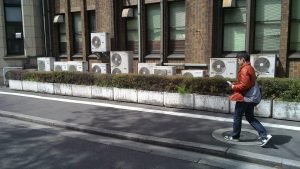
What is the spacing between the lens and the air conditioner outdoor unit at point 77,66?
1465 centimetres

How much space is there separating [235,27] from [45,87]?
8081 millimetres

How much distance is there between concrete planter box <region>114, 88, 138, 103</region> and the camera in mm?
10219

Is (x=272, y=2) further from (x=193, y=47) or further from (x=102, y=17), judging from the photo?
(x=102, y=17)

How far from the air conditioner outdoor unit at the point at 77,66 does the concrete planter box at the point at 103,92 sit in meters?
3.83

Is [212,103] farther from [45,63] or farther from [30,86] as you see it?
[45,63]

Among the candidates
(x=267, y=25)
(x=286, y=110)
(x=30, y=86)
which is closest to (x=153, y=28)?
(x=267, y=25)

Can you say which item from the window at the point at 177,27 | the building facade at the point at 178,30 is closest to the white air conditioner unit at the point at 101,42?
the building facade at the point at 178,30

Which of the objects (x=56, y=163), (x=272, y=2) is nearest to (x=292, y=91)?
(x=272, y=2)

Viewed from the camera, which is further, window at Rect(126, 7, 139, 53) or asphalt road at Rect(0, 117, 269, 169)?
window at Rect(126, 7, 139, 53)

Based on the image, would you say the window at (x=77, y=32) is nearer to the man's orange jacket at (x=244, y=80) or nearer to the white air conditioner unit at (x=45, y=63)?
the white air conditioner unit at (x=45, y=63)

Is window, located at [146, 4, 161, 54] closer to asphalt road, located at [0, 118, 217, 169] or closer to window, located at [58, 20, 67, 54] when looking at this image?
window, located at [58, 20, 67, 54]

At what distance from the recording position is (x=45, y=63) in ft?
52.1

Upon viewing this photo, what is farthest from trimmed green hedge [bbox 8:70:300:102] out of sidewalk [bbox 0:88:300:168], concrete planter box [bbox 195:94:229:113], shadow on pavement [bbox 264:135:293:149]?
shadow on pavement [bbox 264:135:293:149]

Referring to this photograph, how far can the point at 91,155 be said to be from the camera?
6.04 meters
